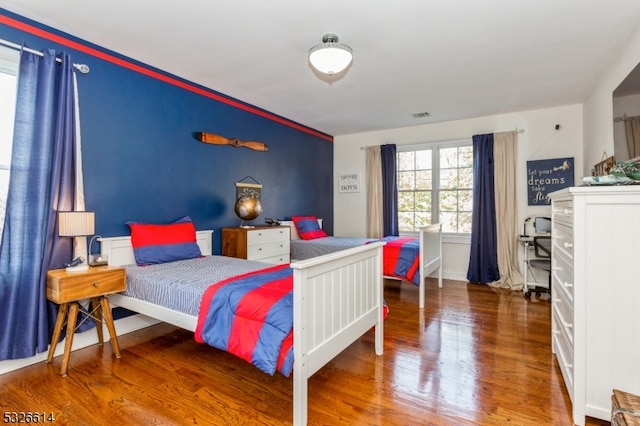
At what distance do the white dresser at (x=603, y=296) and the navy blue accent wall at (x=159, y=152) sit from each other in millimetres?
3137

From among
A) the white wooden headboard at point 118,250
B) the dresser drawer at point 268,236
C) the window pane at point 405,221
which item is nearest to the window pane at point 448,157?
the window pane at point 405,221

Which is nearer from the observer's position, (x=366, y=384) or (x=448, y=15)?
(x=366, y=384)

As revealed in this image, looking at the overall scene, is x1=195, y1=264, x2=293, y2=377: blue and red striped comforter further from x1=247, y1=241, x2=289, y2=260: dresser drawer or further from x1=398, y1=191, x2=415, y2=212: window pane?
x1=398, y1=191, x2=415, y2=212: window pane

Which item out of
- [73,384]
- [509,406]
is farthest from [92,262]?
[509,406]

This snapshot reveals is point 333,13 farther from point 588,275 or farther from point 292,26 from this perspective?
point 588,275

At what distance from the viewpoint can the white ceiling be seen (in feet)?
6.84

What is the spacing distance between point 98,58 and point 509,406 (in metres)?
3.73

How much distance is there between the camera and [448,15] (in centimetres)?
214

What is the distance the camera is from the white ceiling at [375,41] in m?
2.08

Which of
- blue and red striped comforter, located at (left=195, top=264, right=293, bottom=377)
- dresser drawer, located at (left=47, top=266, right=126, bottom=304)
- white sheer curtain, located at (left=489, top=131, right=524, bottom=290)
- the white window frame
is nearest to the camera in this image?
blue and red striped comforter, located at (left=195, top=264, right=293, bottom=377)

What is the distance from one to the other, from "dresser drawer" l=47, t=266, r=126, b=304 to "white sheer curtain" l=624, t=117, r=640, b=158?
378 centimetres

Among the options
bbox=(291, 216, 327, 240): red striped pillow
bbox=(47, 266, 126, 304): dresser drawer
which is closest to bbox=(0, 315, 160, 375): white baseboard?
bbox=(47, 266, 126, 304): dresser drawer

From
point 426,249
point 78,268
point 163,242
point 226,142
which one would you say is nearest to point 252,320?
point 78,268

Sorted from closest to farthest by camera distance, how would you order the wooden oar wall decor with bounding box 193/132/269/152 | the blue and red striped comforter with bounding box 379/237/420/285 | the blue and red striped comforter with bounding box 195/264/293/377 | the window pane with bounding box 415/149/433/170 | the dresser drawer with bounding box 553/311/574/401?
the blue and red striped comforter with bounding box 195/264/293/377, the dresser drawer with bounding box 553/311/574/401, the wooden oar wall decor with bounding box 193/132/269/152, the blue and red striped comforter with bounding box 379/237/420/285, the window pane with bounding box 415/149/433/170
